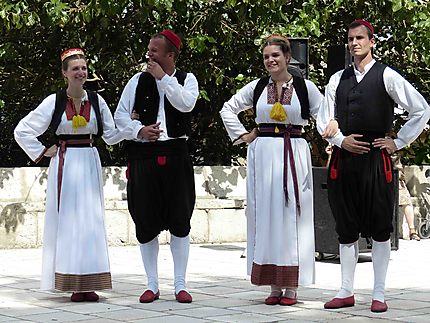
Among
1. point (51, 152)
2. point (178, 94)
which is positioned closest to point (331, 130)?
point (178, 94)

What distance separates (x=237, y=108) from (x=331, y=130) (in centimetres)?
111

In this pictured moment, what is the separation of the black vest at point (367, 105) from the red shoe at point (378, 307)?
126 centimetres

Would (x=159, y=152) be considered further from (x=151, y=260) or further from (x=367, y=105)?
(x=367, y=105)

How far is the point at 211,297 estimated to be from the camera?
28.6 ft

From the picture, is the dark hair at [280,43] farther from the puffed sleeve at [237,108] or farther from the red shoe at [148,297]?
the red shoe at [148,297]

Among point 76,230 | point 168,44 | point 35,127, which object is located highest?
point 168,44

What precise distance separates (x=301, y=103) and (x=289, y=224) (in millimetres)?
941

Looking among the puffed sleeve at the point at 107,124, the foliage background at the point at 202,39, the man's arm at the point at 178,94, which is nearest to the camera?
the man's arm at the point at 178,94

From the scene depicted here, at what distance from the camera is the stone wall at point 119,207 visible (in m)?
13.9

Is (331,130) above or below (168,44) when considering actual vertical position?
below

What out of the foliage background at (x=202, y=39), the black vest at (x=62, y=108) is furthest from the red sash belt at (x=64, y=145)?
the foliage background at (x=202, y=39)

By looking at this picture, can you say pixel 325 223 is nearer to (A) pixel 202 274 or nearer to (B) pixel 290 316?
(A) pixel 202 274

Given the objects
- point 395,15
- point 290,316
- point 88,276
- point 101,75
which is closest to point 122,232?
point 101,75

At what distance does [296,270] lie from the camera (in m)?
8.20
